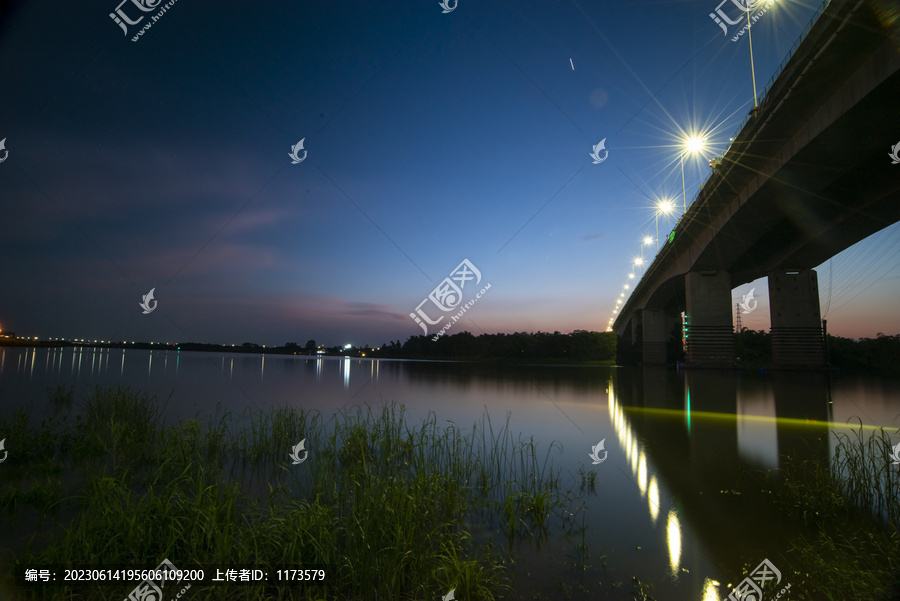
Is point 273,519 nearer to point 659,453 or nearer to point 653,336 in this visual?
point 659,453

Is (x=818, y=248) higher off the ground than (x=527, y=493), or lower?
higher

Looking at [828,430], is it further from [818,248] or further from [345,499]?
[818,248]

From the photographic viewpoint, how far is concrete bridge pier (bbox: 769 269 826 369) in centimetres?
3631

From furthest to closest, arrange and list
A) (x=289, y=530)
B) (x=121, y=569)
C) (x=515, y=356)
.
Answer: (x=515, y=356) → (x=289, y=530) → (x=121, y=569)

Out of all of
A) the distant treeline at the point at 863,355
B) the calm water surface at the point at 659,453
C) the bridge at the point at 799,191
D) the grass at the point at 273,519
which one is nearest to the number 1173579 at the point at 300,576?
the grass at the point at 273,519

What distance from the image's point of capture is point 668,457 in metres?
9.22

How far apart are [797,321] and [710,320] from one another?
21.4 feet

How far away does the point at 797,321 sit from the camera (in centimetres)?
3678

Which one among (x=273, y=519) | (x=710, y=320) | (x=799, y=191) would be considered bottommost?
(x=273, y=519)

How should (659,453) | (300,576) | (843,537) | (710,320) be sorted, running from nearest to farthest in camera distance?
(300,576) → (843,537) → (659,453) → (710,320)

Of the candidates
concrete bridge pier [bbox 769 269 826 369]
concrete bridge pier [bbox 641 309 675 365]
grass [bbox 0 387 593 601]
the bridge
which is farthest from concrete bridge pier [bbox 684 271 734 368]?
grass [bbox 0 387 593 601]

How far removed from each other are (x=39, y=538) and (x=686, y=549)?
7104 mm

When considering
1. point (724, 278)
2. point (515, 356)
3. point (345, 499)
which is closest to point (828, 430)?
point (345, 499)

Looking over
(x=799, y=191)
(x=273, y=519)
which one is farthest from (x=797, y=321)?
(x=273, y=519)
